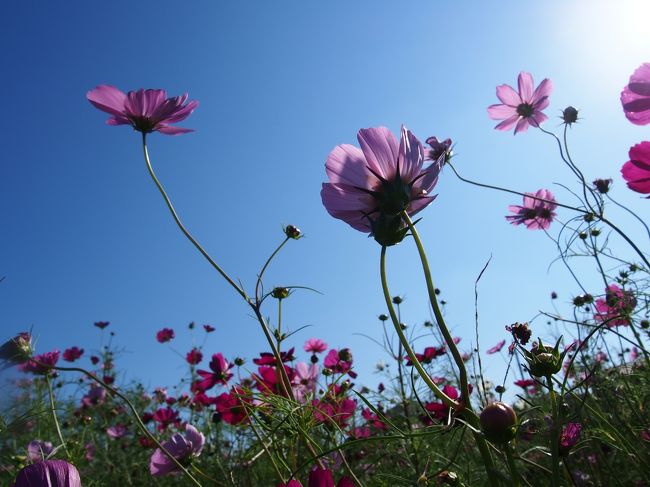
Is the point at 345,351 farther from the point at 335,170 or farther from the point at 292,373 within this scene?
the point at 335,170

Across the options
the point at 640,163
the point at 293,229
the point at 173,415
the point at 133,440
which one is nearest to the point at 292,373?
the point at 293,229

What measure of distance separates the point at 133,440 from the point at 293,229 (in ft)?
8.30

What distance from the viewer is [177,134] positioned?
45.5 inches

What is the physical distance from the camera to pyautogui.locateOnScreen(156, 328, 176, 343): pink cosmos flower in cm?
367

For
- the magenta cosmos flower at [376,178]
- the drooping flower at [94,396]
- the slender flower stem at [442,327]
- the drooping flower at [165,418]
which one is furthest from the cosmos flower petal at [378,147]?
the drooping flower at [94,396]

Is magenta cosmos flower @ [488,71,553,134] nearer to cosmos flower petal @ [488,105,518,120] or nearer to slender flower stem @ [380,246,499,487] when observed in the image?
cosmos flower petal @ [488,105,518,120]

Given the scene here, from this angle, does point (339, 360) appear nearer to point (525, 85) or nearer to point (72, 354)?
point (525, 85)

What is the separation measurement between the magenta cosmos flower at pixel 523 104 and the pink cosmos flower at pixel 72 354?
331cm

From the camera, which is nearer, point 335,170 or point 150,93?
point 335,170

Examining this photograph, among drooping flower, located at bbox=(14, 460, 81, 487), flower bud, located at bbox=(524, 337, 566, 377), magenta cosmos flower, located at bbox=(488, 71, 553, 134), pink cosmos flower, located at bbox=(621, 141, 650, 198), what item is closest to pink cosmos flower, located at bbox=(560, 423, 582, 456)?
flower bud, located at bbox=(524, 337, 566, 377)

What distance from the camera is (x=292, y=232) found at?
3.82 ft

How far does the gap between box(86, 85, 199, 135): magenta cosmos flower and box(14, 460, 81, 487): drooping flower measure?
80cm

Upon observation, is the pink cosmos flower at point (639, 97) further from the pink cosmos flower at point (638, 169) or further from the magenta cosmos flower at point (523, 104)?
the magenta cosmos flower at point (523, 104)

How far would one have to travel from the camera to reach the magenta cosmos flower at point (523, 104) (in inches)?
69.7
